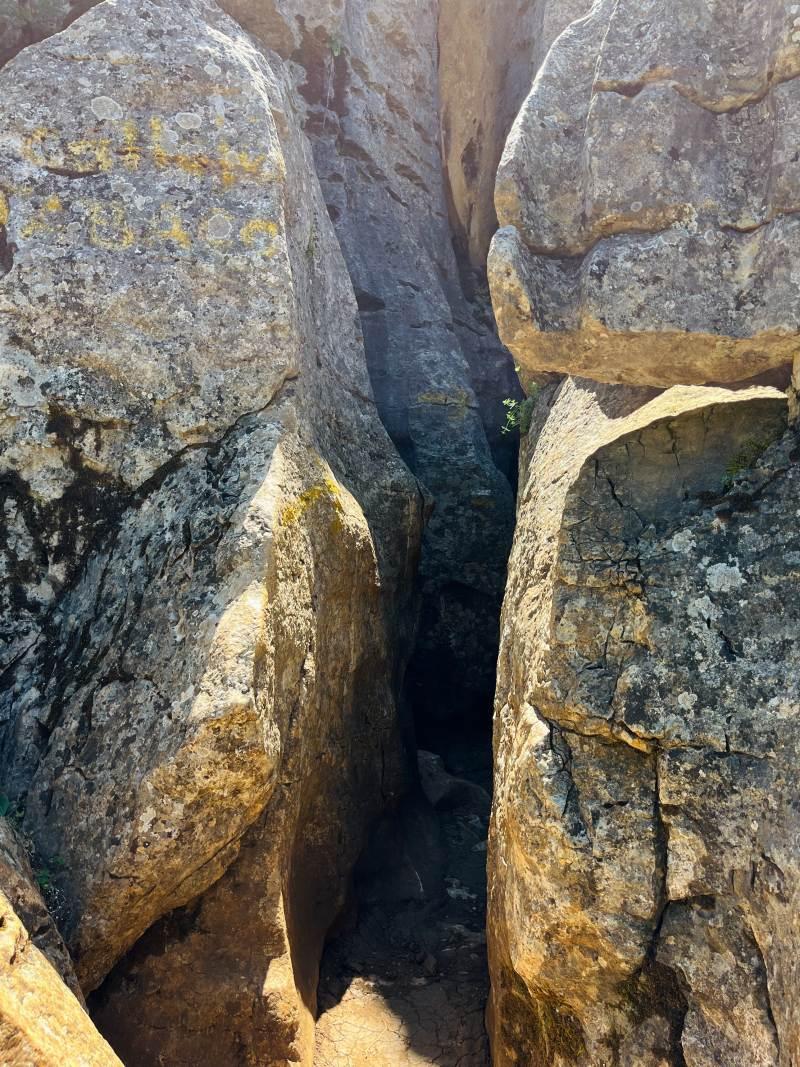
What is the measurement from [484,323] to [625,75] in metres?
6.68

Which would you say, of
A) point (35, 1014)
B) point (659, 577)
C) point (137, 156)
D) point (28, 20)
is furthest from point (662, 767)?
point (28, 20)

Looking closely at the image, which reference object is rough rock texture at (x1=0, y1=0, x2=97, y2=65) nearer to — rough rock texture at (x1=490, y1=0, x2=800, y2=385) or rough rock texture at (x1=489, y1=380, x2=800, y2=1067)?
rough rock texture at (x1=490, y1=0, x2=800, y2=385)

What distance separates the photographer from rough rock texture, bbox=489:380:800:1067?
12.5ft

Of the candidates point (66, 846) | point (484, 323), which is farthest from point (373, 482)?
point (484, 323)

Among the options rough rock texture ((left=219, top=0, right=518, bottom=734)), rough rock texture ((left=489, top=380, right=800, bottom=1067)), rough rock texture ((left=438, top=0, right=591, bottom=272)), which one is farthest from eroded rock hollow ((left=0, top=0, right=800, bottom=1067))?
rough rock texture ((left=438, top=0, right=591, bottom=272))

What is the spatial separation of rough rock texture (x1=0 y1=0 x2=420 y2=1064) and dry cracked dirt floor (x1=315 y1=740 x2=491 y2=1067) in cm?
33

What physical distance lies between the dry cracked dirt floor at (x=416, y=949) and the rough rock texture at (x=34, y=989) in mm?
1811

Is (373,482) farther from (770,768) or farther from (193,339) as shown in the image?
(770,768)

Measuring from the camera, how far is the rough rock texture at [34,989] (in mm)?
3154

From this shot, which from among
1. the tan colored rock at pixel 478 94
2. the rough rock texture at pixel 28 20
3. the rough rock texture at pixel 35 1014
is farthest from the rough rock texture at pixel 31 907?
the tan colored rock at pixel 478 94

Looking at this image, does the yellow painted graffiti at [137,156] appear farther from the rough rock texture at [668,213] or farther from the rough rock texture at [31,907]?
the rough rock texture at [31,907]

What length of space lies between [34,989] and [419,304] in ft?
27.2

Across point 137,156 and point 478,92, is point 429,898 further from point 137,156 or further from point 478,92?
point 478,92

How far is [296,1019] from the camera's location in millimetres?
4648
